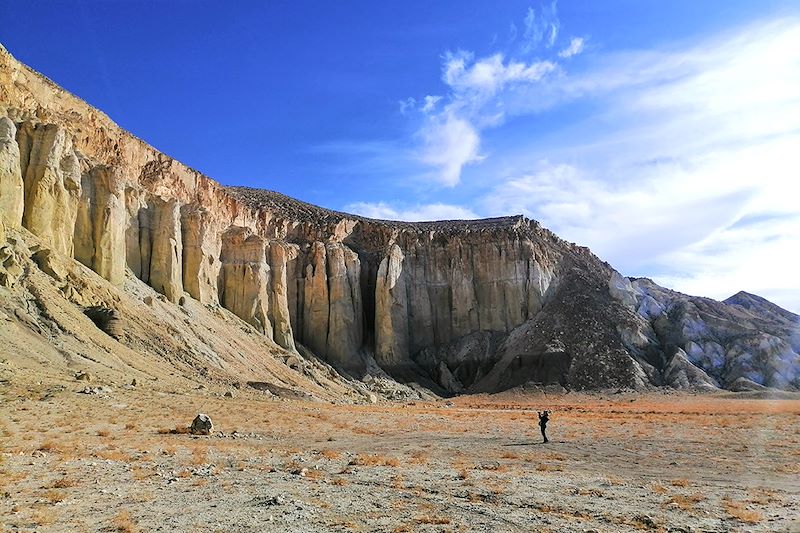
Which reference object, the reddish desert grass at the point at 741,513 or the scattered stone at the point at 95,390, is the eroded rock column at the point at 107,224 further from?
the reddish desert grass at the point at 741,513

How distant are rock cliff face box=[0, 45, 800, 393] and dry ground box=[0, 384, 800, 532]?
70.7 ft

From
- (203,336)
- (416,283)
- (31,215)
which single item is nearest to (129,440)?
(31,215)

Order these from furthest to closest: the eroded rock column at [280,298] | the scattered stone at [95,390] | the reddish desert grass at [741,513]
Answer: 1. the eroded rock column at [280,298]
2. the scattered stone at [95,390]
3. the reddish desert grass at [741,513]

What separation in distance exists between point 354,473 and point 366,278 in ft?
207

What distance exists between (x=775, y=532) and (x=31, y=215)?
4154 cm

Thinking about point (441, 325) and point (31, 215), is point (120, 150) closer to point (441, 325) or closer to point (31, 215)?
point (31, 215)

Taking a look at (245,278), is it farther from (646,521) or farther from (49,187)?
(646,521)

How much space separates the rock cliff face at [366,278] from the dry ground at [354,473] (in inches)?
849

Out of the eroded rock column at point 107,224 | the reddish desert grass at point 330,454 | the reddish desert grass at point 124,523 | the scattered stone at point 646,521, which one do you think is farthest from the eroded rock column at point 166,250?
the scattered stone at point 646,521

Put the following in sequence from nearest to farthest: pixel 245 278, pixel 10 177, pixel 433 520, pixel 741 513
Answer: pixel 433 520, pixel 741 513, pixel 10 177, pixel 245 278

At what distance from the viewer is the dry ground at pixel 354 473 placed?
10.7 metres

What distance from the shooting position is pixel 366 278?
78.3 m

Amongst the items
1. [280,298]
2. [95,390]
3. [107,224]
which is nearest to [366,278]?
[280,298]

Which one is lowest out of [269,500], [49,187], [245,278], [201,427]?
[269,500]
